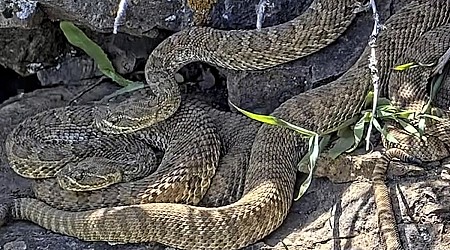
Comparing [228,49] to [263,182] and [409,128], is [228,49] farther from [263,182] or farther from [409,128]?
[409,128]

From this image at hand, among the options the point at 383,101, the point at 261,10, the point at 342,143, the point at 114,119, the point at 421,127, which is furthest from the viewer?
the point at 261,10

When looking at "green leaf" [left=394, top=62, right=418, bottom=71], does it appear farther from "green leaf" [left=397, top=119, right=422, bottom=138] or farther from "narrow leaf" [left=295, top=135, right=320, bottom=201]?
"narrow leaf" [left=295, top=135, right=320, bottom=201]

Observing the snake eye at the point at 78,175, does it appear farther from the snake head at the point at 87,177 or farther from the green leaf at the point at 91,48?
the green leaf at the point at 91,48

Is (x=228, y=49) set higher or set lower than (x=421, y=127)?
higher

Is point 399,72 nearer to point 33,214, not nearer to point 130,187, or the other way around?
point 130,187

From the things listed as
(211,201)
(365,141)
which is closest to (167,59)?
(211,201)

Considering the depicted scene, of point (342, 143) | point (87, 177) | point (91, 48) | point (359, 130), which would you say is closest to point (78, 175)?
point (87, 177)

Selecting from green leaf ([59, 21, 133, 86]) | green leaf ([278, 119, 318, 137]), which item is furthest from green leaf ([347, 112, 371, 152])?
green leaf ([59, 21, 133, 86])
